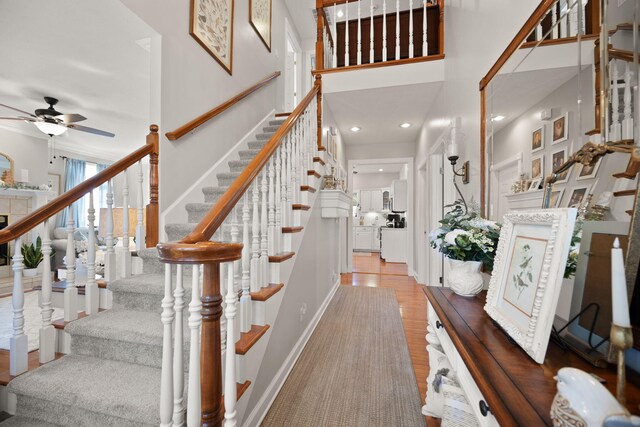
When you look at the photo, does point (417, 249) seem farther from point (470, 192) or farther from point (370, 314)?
point (470, 192)

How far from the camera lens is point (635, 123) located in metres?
0.70

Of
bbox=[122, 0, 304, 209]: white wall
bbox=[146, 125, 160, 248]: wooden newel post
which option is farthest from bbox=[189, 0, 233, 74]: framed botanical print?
bbox=[146, 125, 160, 248]: wooden newel post

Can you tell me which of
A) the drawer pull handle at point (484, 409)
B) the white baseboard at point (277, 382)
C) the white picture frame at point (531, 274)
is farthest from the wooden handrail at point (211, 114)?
the drawer pull handle at point (484, 409)

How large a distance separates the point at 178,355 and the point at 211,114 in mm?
2330

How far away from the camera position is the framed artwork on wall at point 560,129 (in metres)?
0.95

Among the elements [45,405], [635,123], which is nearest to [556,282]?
[635,123]

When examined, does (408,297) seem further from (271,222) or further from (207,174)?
(207,174)

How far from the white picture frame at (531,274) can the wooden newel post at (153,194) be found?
2.21 meters

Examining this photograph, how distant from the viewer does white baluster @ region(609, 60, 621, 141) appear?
75cm

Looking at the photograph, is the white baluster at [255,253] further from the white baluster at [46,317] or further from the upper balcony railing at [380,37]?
the upper balcony railing at [380,37]

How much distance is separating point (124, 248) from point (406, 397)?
6.82 ft

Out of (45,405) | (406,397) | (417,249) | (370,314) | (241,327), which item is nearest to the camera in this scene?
A: (45,405)

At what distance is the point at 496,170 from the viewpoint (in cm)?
144

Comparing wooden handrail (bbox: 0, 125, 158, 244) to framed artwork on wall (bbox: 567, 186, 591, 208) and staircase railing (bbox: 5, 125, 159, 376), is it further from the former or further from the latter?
framed artwork on wall (bbox: 567, 186, 591, 208)
